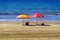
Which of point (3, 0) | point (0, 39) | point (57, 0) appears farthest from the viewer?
point (57, 0)

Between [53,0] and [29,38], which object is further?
[53,0]

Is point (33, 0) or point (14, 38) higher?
point (33, 0)

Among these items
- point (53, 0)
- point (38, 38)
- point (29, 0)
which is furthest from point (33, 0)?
point (38, 38)

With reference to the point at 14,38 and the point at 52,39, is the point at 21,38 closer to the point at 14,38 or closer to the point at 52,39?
the point at 14,38

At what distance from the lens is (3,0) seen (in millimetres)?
87312

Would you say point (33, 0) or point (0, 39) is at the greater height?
point (33, 0)

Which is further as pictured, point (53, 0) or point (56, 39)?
point (53, 0)

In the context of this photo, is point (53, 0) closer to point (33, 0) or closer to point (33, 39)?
point (33, 0)

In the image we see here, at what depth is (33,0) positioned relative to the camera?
92000 mm

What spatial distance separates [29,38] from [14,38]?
0.83 metres

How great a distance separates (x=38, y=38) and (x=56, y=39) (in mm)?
1010

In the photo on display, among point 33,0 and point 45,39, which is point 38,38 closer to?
point 45,39

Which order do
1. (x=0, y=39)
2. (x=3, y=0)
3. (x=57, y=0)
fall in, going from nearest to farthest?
1. (x=0, y=39)
2. (x=3, y=0)
3. (x=57, y=0)

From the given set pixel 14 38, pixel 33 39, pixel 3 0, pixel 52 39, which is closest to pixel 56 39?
pixel 52 39
